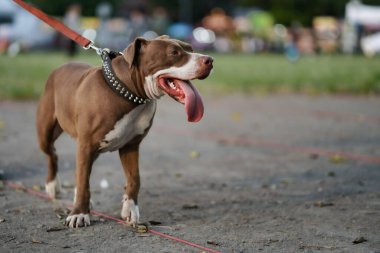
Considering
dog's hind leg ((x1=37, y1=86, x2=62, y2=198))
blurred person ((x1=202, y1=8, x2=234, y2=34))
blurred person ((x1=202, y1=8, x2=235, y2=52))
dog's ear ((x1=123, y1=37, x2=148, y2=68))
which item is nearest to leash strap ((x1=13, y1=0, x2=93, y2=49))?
dog's hind leg ((x1=37, y1=86, x2=62, y2=198))

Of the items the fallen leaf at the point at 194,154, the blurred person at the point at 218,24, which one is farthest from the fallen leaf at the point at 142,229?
the blurred person at the point at 218,24

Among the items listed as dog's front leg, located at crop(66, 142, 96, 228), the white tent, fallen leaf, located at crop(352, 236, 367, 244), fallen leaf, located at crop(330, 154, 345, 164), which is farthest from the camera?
the white tent

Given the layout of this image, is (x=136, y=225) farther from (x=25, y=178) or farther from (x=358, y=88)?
(x=358, y=88)

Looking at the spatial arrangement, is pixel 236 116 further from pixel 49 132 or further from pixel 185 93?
pixel 185 93

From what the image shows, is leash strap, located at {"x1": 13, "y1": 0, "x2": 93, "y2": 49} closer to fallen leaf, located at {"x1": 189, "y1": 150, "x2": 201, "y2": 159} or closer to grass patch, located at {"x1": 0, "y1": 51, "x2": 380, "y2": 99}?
fallen leaf, located at {"x1": 189, "y1": 150, "x2": 201, "y2": 159}

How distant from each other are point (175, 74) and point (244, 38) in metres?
43.9

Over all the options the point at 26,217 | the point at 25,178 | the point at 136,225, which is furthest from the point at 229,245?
the point at 25,178

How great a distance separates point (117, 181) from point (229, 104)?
7.37 meters

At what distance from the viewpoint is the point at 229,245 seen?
4.50 m

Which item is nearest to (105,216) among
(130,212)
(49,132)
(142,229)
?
(130,212)

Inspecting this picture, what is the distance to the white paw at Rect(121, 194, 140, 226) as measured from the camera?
5.07 meters

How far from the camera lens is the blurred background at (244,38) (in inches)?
706

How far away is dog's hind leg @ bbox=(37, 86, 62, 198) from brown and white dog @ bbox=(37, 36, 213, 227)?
396 mm

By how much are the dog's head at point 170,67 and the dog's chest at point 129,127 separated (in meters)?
0.16
